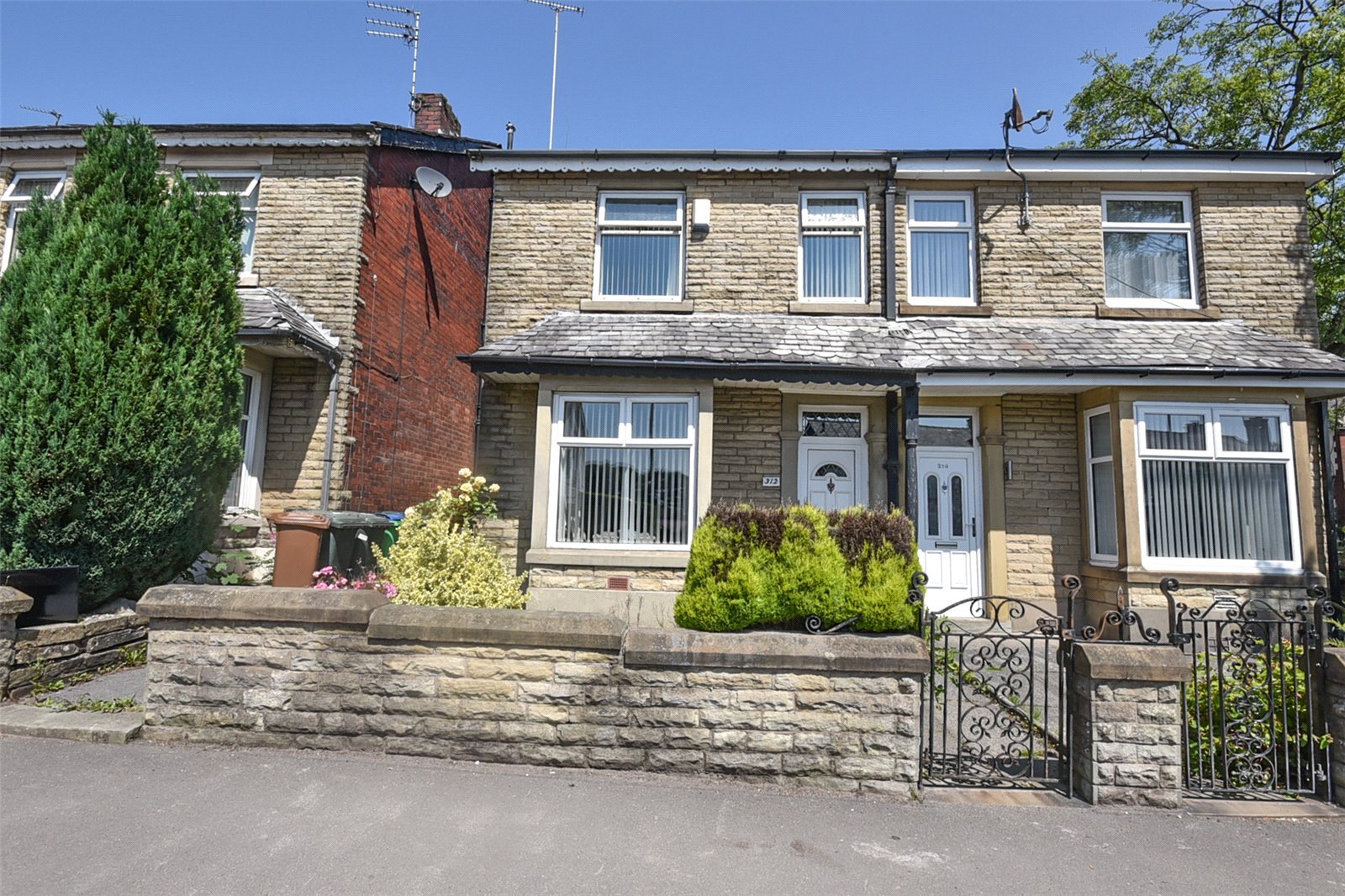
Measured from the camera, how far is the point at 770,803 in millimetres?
3844

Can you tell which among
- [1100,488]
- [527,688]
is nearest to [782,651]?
[527,688]

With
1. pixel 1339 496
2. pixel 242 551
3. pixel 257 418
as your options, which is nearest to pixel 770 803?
pixel 242 551

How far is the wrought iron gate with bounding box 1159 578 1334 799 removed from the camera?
4039mm

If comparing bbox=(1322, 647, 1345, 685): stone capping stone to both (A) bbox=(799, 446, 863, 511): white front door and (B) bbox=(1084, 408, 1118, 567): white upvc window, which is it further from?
(A) bbox=(799, 446, 863, 511): white front door

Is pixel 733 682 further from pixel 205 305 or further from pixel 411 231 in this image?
pixel 411 231

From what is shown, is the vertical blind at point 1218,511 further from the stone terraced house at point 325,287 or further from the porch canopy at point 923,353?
the stone terraced house at point 325,287

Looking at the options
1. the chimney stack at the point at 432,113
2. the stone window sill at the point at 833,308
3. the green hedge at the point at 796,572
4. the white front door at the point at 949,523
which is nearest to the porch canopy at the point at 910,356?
the stone window sill at the point at 833,308

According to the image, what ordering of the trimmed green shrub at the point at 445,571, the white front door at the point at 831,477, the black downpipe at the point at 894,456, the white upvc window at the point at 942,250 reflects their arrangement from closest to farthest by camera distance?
1. the trimmed green shrub at the point at 445,571
2. the black downpipe at the point at 894,456
3. the white front door at the point at 831,477
4. the white upvc window at the point at 942,250

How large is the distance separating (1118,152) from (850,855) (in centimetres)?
950

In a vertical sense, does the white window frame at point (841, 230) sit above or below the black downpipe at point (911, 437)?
above

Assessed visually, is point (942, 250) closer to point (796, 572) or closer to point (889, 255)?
point (889, 255)

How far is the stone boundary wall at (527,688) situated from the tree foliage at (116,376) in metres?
2.09

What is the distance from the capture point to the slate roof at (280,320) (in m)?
8.12

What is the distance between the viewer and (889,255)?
9.29m
